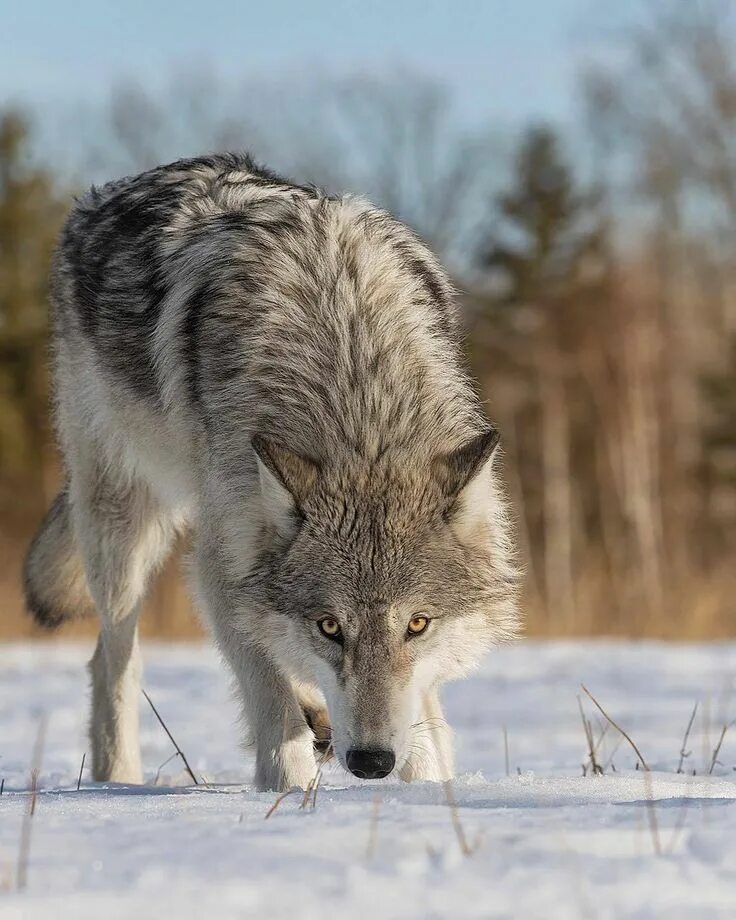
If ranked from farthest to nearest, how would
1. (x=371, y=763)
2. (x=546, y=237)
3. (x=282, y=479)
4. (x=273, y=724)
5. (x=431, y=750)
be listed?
(x=546, y=237) < (x=431, y=750) < (x=273, y=724) < (x=282, y=479) < (x=371, y=763)

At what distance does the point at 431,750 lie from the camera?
3.71 m

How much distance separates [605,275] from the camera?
26766 millimetres

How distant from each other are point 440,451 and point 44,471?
23.1 metres

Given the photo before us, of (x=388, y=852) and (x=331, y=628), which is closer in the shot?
(x=388, y=852)

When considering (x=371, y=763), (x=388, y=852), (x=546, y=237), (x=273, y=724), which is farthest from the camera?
(x=546, y=237)

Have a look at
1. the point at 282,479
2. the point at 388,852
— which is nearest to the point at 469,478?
the point at 282,479

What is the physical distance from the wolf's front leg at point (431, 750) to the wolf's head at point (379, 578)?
24cm

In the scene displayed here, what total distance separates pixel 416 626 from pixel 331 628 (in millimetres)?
219

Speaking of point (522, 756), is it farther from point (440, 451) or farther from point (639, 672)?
point (639, 672)

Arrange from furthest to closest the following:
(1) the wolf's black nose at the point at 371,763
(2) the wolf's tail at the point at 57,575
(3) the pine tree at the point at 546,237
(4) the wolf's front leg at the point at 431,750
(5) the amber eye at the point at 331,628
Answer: (3) the pine tree at the point at 546,237
(2) the wolf's tail at the point at 57,575
(4) the wolf's front leg at the point at 431,750
(5) the amber eye at the point at 331,628
(1) the wolf's black nose at the point at 371,763

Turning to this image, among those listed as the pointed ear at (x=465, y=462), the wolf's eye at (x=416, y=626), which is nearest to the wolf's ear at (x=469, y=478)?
the pointed ear at (x=465, y=462)

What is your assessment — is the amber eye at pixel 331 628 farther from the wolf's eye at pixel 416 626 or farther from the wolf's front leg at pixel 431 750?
the wolf's front leg at pixel 431 750

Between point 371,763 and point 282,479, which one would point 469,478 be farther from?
point 371,763

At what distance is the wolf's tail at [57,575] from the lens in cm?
507
